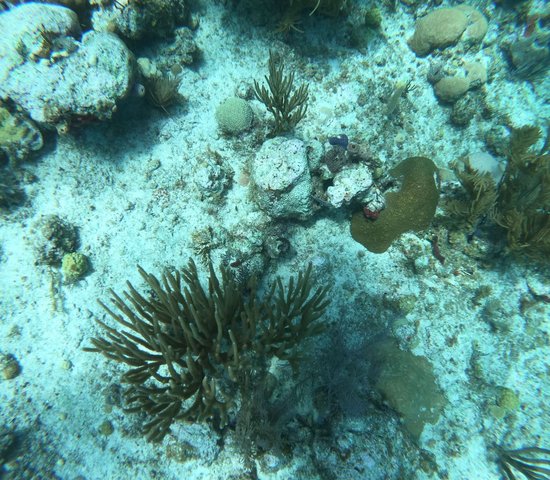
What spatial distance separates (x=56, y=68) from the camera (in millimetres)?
3852

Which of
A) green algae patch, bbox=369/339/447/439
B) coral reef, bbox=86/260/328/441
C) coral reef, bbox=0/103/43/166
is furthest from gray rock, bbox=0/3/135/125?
green algae patch, bbox=369/339/447/439

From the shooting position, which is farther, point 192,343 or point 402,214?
point 402,214

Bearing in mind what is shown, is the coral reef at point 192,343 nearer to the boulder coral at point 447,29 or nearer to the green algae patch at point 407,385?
the green algae patch at point 407,385

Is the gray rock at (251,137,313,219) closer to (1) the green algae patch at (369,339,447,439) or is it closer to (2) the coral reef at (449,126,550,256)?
(1) the green algae patch at (369,339,447,439)

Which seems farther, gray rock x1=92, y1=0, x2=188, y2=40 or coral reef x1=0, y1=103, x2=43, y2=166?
gray rock x1=92, y1=0, x2=188, y2=40

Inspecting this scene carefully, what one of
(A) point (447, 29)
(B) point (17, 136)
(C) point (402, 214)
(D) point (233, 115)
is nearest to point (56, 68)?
(B) point (17, 136)

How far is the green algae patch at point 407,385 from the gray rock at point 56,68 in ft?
16.9

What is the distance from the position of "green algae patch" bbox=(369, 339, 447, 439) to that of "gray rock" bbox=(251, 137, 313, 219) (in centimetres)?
235

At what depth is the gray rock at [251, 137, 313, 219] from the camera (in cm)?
398

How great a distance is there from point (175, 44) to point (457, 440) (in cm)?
757

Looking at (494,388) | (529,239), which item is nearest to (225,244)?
(494,388)

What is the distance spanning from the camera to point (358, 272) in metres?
4.64

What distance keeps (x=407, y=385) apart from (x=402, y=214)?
2540 mm

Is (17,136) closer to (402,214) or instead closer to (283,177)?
(283,177)
